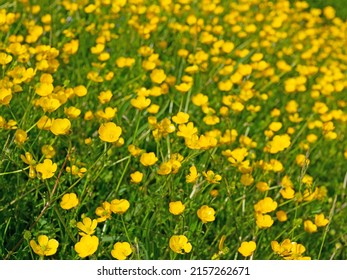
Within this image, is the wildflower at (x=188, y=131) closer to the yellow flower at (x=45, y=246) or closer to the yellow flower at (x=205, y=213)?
the yellow flower at (x=205, y=213)

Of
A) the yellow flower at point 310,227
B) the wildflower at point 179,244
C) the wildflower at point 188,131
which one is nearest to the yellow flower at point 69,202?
the wildflower at point 179,244

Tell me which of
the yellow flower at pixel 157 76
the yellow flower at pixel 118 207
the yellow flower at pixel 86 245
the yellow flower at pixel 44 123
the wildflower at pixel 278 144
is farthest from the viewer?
the yellow flower at pixel 157 76

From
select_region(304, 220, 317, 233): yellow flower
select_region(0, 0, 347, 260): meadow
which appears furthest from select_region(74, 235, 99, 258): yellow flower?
select_region(304, 220, 317, 233): yellow flower

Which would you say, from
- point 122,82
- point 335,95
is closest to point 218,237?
point 122,82

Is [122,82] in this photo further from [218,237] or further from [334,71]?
[334,71]

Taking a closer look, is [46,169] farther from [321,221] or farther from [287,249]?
[321,221]

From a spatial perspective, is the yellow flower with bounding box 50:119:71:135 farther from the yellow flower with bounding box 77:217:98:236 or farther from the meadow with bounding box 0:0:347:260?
the yellow flower with bounding box 77:217:98:236
